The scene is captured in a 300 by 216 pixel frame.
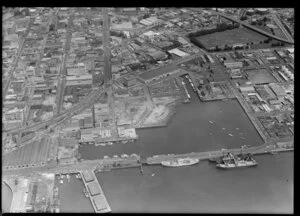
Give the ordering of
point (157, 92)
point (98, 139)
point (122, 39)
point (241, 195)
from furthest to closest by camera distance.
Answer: point (122, 39) → point (157, 92) → point (98, 139) → point (241, 195)

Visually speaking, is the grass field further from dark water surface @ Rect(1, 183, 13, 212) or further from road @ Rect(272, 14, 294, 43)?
dark water surface @ Rect(1, 183, 13, 212)

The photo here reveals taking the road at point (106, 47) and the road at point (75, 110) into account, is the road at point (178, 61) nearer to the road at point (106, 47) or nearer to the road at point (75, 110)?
the road at point (106, 47)

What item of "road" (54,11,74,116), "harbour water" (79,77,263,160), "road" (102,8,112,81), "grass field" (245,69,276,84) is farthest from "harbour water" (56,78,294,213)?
"road" (102,8,112,81)

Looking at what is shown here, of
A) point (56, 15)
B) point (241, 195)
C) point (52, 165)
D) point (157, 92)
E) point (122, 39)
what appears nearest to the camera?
point (241, 195)

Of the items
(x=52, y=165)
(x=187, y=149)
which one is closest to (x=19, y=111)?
(x=52, y=165)

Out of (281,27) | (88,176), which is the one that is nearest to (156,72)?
(88,176)

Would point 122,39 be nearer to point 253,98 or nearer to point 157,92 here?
point 157,92

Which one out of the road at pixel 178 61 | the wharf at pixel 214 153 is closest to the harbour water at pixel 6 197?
the wharf at pixel 214 153
